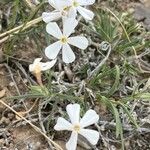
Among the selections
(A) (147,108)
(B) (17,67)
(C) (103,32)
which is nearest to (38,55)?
(B) (17,67)

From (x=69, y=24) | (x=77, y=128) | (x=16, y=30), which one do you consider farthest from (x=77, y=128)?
(x=16, y=30)

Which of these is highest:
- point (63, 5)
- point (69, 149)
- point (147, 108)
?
point (63, 5)

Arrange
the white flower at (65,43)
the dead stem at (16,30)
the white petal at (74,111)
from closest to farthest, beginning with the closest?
the white petal at (74,111)
the white flower at (65,43)
the dead stem at (16,30)

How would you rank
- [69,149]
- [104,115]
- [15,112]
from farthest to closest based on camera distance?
[104,115]
[15,112]
[69,149]

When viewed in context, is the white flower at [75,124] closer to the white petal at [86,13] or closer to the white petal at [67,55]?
the white petal at [67,55]

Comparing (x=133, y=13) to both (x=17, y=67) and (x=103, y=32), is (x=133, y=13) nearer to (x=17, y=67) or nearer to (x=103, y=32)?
(x=103, y=32)

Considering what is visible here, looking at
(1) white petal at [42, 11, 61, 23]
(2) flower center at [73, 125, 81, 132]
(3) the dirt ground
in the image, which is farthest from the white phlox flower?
(2) flower center at [73, 125, 81, 132]

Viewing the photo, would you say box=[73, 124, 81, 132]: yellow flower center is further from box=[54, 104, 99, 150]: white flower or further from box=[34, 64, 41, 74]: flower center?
box=[34, 64, 41, 74]: flower center

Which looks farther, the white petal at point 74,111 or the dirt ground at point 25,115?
the dirt ground at point 25,115

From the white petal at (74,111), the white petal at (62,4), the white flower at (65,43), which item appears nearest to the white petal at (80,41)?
the white flower at (65,43)

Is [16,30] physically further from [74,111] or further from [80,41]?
[74,111]

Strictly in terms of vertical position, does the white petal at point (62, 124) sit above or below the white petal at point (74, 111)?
below
